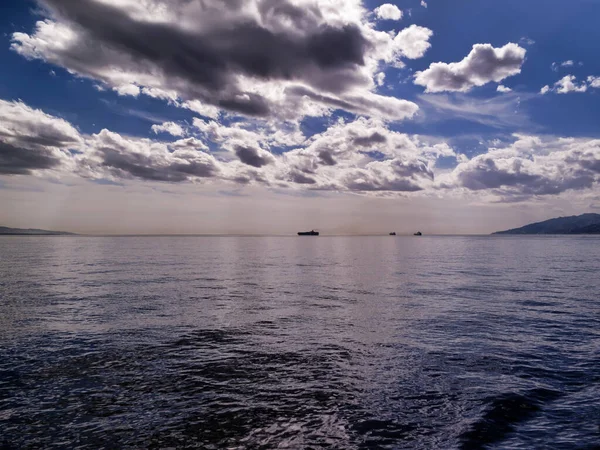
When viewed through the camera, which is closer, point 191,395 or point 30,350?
point 191,395

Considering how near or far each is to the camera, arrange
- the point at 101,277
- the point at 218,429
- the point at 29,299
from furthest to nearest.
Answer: the point at 101,277 < the point at 29,299 < the point at 218,429

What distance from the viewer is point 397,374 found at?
17469 mm

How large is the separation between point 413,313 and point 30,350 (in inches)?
1018

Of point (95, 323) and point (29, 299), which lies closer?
point (95, 323)

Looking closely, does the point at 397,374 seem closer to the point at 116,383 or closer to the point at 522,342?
the point at 522,342

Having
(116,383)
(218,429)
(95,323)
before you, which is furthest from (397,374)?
(95,323)

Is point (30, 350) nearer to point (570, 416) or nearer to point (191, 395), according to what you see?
point (191, 395)

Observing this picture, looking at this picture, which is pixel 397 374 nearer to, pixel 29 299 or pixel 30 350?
pixel 30 350

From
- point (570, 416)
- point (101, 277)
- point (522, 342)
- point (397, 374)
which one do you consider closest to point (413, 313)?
point (522, 342)

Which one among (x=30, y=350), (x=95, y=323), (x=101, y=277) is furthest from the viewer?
(x=101, y=277)

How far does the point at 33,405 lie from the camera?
1398 cm

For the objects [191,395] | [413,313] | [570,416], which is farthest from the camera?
[413,313]

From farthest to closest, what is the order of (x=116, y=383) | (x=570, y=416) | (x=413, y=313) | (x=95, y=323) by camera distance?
(x=413, y=313)
(x=95, y=323)
(x=116, y=383)
(x=570, y=416)

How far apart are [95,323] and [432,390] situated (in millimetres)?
22487
